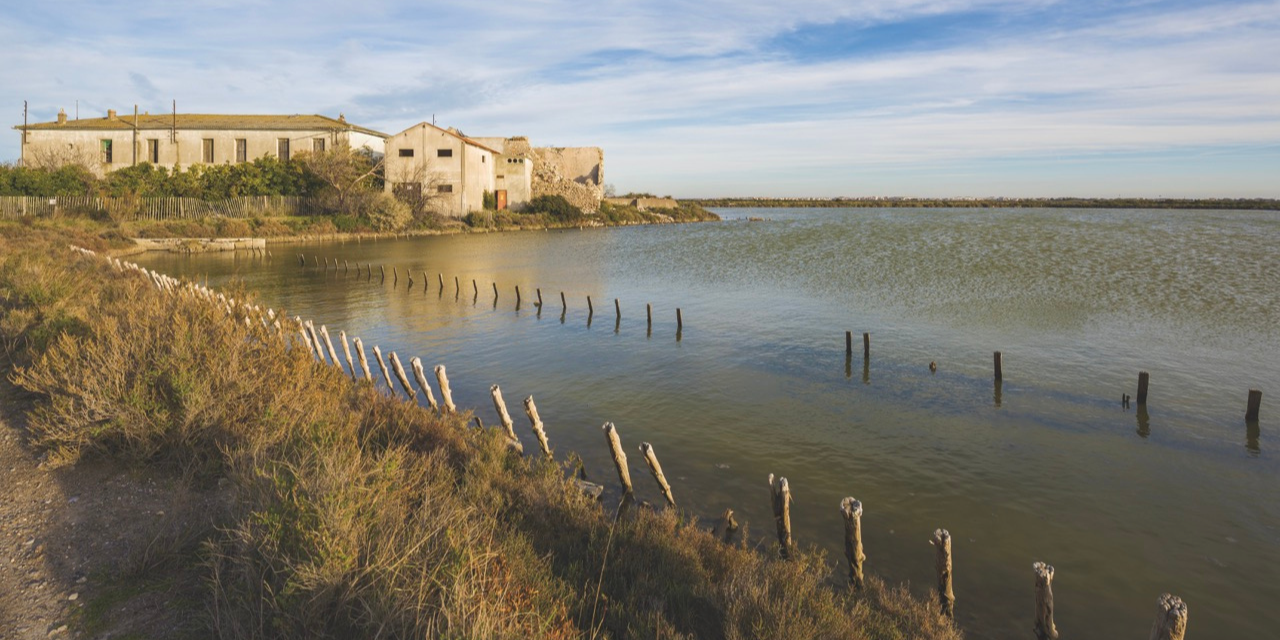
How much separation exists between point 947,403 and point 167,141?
210 ft

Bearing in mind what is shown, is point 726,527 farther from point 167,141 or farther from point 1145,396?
point 167,141

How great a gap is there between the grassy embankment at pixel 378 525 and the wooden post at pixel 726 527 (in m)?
0.27

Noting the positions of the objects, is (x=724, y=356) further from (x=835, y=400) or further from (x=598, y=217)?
(x=598, y=217)

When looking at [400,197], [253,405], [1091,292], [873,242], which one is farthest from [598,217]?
[253,405]

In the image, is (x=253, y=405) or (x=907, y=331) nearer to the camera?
(x=253, y=405)

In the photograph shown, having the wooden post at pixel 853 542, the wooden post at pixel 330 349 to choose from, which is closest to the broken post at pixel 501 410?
the wooden post at pixel 330 349

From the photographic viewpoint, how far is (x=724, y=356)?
1728 cm

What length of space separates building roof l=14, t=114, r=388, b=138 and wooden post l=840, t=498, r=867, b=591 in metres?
59.9

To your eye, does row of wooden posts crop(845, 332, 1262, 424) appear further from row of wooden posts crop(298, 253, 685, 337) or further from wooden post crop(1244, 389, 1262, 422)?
row of wooden posts crop(298, 253, 685, 337)

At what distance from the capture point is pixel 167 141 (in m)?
56.2

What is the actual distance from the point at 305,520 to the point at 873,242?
52.1 metres

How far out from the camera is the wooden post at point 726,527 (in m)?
7.90

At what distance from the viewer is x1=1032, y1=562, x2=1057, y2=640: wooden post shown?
18.3 ft

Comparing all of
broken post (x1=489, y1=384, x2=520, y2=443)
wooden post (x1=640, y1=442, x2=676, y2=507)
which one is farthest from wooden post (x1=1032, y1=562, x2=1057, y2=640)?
broken post (x1=489, y1=384, x2=520, y2=443)
